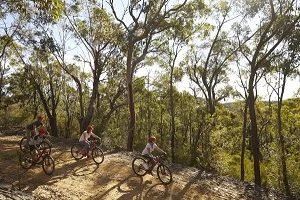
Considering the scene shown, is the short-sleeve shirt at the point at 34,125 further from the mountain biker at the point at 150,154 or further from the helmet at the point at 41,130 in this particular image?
the mountain biker at the point at 150,154

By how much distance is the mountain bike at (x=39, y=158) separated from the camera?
13.5 meters

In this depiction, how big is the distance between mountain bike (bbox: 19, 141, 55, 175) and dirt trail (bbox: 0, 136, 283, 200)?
0.27 metres

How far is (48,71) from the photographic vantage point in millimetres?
35969

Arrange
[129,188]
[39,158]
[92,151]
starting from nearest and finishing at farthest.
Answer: [129,188]
[39,158]
[92,151]

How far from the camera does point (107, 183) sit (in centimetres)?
1320

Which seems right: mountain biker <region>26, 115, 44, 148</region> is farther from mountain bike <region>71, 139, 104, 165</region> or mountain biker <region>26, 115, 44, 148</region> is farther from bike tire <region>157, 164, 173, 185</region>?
bike tire <region>157, 164, 173, 185</region>

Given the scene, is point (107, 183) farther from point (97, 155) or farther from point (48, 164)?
point (97, 155)

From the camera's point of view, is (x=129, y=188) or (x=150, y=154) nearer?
(x=129, y=188)

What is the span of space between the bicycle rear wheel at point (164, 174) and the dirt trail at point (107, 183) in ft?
0.69

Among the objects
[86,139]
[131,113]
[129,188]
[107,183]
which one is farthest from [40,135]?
[131,113]

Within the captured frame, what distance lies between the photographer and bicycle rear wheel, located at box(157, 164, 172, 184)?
1353 cm

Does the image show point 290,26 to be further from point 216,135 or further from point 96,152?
point 96,152

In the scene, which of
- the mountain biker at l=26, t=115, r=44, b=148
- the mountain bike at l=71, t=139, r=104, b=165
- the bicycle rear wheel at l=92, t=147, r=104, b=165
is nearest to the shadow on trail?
the bicycle rear wheel at l=92, t=147, r=104, b=165

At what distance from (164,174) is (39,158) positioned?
15.8 ft
